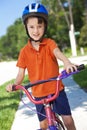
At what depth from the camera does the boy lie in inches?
143

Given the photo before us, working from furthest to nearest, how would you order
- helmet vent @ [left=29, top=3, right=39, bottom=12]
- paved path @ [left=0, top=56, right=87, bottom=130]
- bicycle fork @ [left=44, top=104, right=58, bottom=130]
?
paved path @ [left=0, top=56, right=87, bottom=130] → helmet vent @ [left=29, top=3, right=39, bottom=12] → bicycle fork @ [left=44, top=104, right=58, bottom=130]

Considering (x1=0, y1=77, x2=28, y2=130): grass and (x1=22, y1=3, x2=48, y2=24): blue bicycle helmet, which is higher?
(x1=22, y1=3, x2=48, y2=24): blue bicycle helmet

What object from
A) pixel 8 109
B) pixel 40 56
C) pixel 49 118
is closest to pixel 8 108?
pixel 8 109

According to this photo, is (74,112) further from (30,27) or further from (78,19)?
(78,19)

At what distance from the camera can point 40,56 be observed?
3742mm

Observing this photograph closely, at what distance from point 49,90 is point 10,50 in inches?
4478

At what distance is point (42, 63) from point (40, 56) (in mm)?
67

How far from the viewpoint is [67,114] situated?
388 centimetres

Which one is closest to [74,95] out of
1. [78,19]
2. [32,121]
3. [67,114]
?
[32,121]

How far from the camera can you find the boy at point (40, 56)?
12.0ft

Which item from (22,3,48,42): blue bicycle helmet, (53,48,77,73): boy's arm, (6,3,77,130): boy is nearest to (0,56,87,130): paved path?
(6,3,77,130): boy

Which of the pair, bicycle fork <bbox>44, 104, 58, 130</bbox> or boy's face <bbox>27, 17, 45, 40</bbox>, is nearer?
bicycle fork <bbox>44, 104, 58, 130</bbox>

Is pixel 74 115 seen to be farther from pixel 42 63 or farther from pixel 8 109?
pixel 42 63

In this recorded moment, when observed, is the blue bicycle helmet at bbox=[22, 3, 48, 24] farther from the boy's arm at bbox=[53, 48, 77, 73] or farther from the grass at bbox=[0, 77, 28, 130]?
the grass at bbox=[0, 77, 28, 130]
